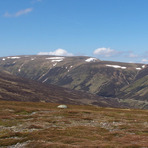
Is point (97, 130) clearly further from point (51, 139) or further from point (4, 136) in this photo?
point (4, 136)

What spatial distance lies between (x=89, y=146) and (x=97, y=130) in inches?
613

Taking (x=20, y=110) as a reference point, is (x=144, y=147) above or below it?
above

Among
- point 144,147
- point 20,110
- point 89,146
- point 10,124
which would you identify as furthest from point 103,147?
point 20,110

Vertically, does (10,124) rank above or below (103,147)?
below

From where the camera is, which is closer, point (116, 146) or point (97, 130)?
point (116, 146)

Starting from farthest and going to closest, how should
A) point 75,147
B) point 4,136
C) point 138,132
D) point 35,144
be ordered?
point 138,132 → point 4,136 → point 35,144 → point 75,147

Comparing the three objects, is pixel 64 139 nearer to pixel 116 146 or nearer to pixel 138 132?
pixel 116 146

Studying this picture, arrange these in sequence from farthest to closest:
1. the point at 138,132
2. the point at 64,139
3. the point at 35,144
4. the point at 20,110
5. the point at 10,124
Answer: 1. the point at 20,110
2. the point at 10,124
3. the point at 138,132
4. the point at 64,139
5. the point at 35,144

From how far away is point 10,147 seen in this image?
24.9 meters

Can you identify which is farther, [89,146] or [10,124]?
[10,124]

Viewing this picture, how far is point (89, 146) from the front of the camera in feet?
78.1

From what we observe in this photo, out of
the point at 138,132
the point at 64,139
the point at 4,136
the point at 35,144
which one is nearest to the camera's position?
the point at 35,144

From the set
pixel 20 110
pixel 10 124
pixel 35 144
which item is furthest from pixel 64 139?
pixel 20 110

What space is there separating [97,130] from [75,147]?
16212 mm
